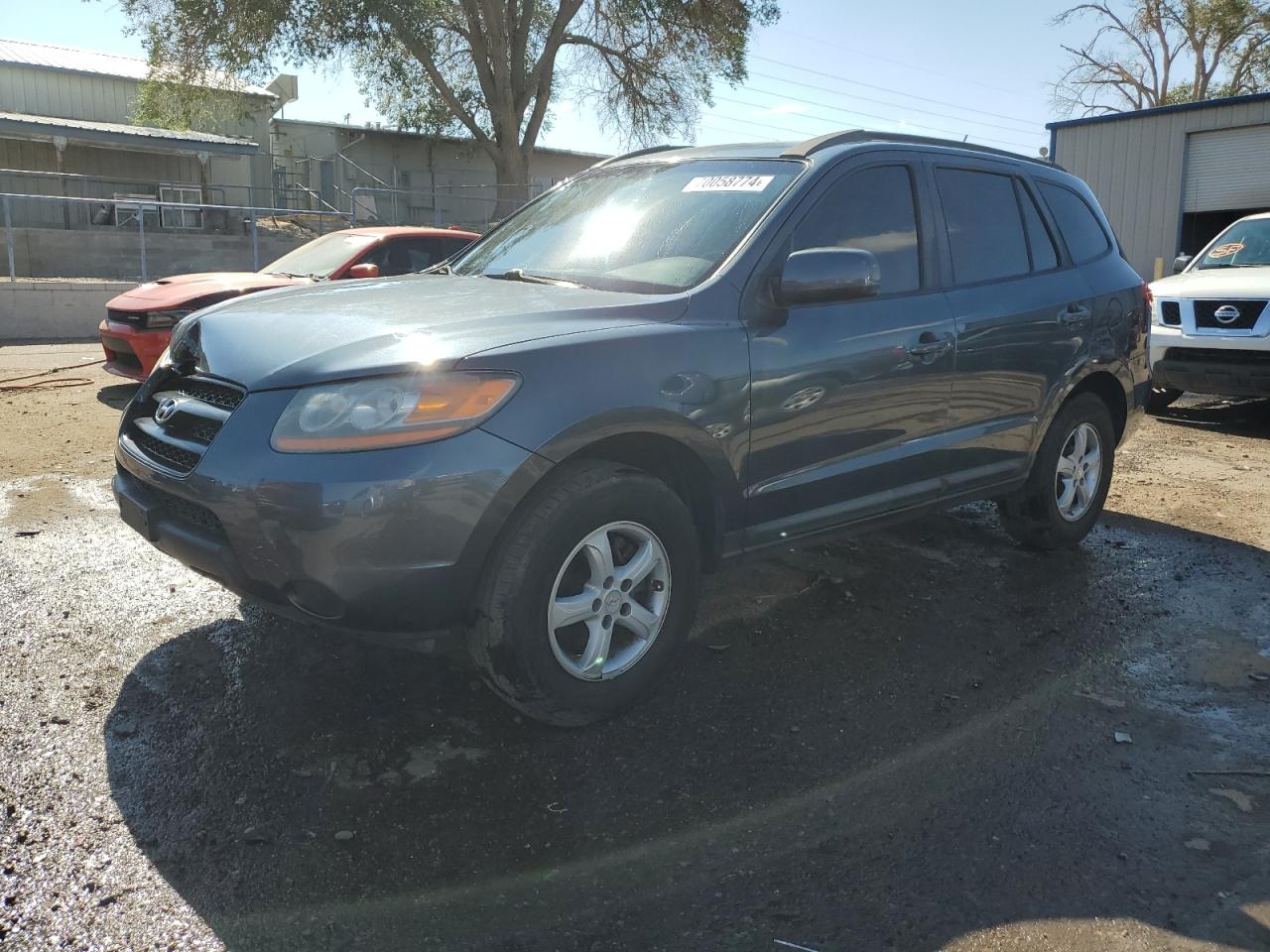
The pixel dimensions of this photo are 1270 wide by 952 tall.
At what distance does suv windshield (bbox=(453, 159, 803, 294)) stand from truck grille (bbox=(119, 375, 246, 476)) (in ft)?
4.16

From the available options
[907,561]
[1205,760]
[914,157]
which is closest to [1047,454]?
[907,561]

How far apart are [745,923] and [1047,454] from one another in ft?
10.9

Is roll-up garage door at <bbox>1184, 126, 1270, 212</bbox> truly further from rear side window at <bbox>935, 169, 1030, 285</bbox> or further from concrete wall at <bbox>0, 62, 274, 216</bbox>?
concrete wall at <bbox>0, 62, 274, 216</bbox>

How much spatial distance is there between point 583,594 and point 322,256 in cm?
714

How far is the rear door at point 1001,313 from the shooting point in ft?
14.4

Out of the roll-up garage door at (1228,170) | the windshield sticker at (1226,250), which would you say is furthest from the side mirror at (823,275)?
the roll-up garage door at (1228,170)

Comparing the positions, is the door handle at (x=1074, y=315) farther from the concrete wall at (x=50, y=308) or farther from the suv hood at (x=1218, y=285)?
the concrete wall at (x=50, y=308)

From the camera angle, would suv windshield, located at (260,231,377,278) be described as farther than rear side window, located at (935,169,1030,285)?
Yes

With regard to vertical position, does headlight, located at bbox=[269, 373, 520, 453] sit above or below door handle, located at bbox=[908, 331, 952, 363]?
below

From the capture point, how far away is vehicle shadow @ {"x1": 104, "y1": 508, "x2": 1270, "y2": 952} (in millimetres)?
2432

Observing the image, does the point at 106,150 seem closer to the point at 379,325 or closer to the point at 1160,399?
the point at 1160,399

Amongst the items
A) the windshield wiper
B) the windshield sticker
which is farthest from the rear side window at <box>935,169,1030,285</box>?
the windshield sticker

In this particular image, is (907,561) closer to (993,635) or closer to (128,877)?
(993,635)

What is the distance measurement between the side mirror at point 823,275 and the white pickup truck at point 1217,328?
5.99m
